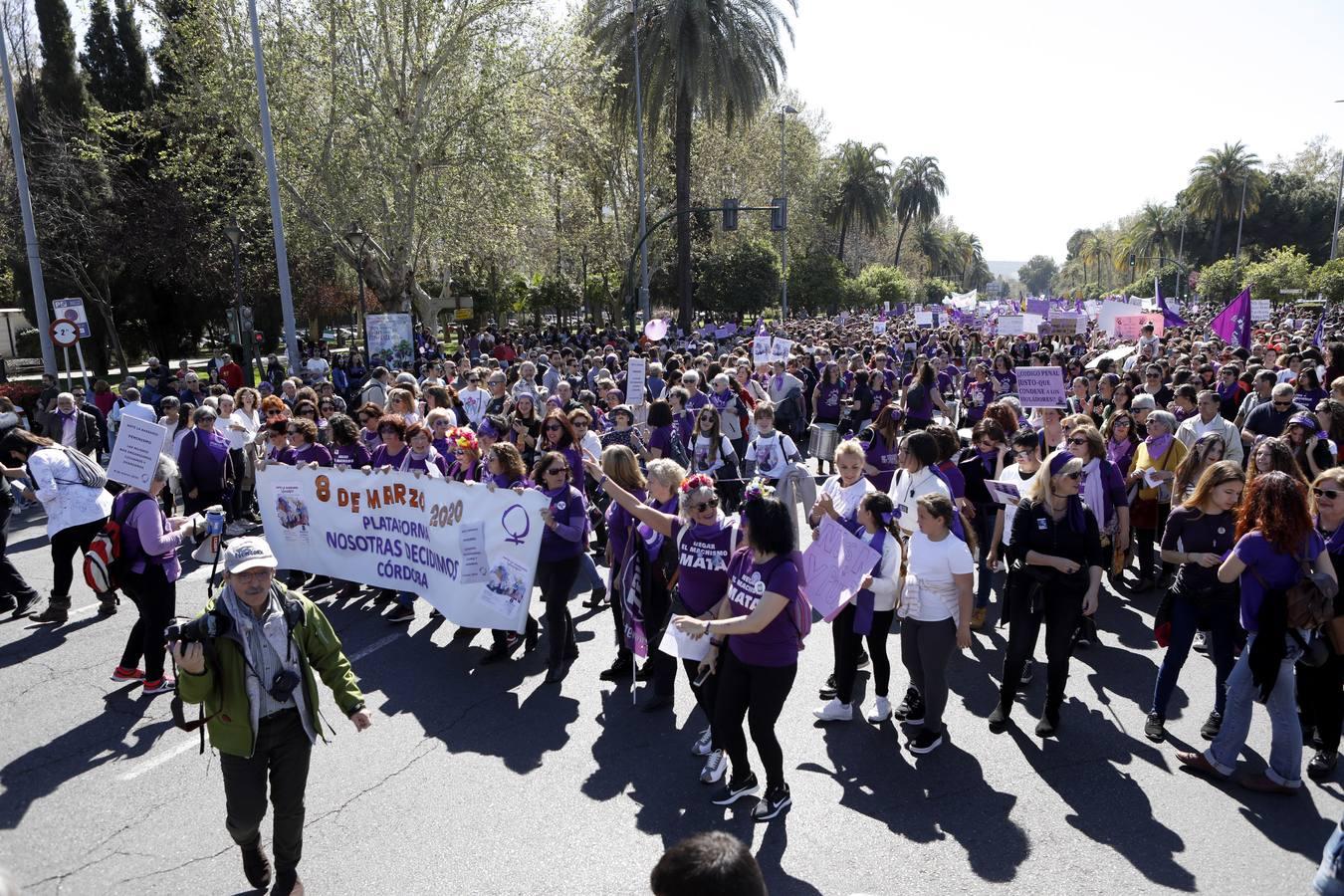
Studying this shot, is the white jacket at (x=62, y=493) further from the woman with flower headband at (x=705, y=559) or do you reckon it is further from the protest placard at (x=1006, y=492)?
the protest placard at (x=1006, y=492)

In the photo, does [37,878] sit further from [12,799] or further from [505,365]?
[505,365]

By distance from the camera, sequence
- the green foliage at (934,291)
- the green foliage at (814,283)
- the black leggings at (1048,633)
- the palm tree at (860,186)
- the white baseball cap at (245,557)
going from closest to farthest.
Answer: the white baseball cap at (245,557) < the black leggings at (1048,633) < the green foliage at (814,283) < the palm tree at (860,186) < the green foliage at (934,291)

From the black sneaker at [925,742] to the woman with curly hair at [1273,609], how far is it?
152 centimetres

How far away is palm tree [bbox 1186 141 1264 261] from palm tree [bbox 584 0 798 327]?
2075 inches

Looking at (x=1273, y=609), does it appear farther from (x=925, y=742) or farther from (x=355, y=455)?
(x=355, y=455)

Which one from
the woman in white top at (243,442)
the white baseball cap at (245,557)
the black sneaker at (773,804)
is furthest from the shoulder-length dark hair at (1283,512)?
the woman in white top at (243,442)

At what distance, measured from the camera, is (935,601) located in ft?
16.6

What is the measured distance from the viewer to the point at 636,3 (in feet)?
89.8

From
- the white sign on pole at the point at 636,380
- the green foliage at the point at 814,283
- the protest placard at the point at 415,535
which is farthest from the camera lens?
the green foliage at the point at 814,283

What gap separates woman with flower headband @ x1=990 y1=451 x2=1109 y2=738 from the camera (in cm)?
514

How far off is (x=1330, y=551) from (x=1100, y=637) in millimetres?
2318

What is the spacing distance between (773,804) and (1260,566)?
283 cm

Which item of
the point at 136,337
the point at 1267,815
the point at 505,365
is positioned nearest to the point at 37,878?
the point at 1267,815

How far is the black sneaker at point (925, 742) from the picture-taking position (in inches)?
206
